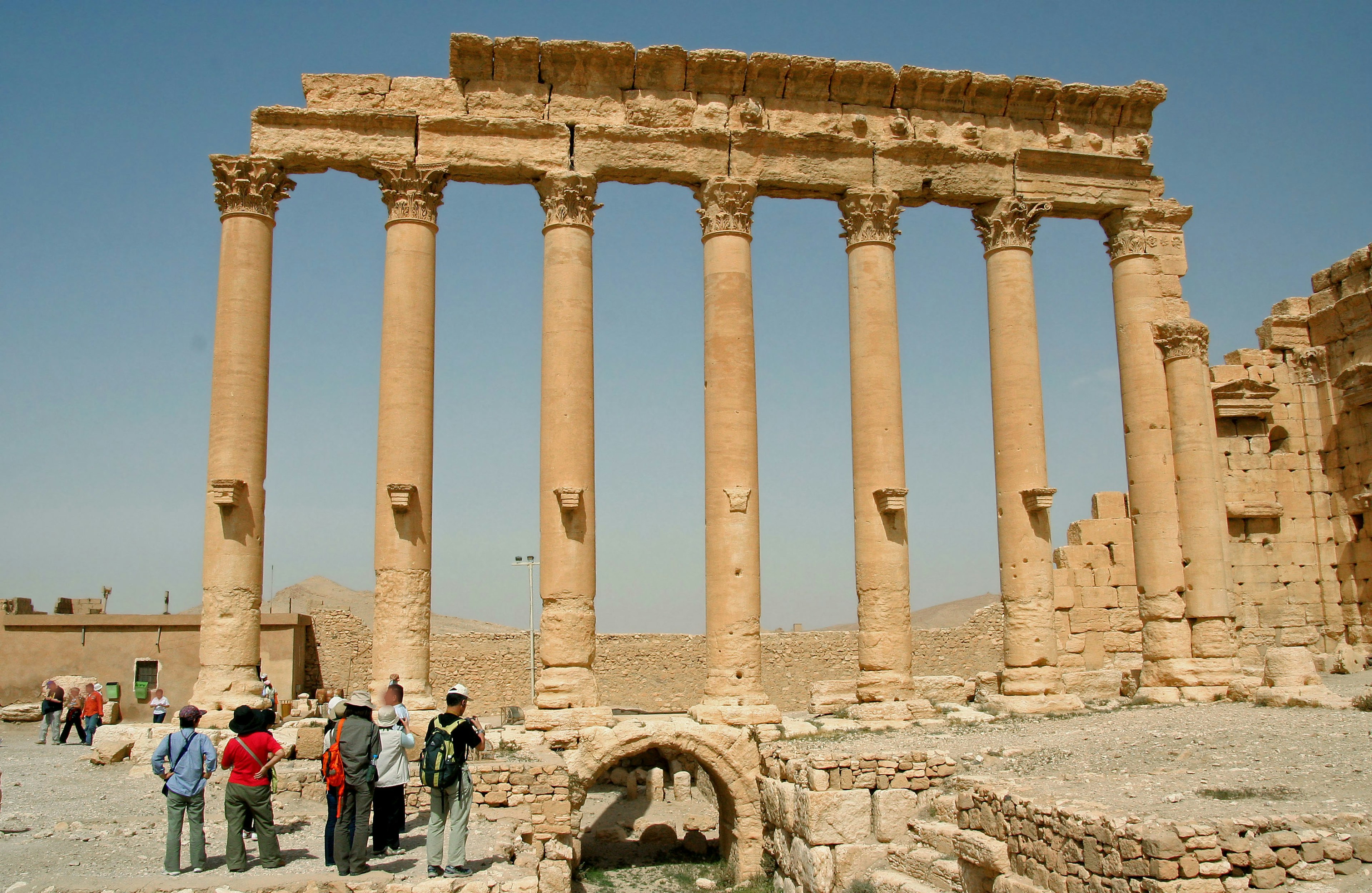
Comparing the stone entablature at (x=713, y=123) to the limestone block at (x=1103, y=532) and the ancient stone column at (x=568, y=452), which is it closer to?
the ancient stone column at (x=568, y=452)

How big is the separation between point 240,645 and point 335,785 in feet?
29.3

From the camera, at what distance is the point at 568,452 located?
62.7 ft

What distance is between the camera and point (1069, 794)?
11.5m

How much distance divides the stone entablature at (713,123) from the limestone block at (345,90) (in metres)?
0.03

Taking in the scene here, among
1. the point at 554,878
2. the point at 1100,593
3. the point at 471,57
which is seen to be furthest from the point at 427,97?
the point at 1100,593

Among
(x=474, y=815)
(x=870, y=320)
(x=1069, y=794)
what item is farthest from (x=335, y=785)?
(x=870, y=320)

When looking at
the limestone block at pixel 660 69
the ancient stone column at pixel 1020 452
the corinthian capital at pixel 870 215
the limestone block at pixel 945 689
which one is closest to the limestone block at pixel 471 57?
the limestone block at pixel 660 69

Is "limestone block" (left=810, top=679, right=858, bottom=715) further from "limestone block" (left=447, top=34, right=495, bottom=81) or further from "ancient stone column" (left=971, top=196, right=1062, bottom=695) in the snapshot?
"limestone block" (left=447, top=34, right=495, bottom=81)

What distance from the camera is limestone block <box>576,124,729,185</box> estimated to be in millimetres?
20250

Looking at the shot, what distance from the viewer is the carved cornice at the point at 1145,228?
74.1 feet

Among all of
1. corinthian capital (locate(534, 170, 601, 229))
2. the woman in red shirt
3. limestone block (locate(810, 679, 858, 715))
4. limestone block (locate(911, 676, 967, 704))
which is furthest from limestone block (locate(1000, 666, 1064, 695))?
the woman in red shirt

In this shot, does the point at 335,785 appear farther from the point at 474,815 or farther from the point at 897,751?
the point at 897,751

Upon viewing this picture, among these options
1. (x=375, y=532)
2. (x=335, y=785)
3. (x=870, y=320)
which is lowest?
(x=335, y=785)

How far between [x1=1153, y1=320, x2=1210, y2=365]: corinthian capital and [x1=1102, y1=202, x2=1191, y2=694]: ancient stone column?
8.0 inches
